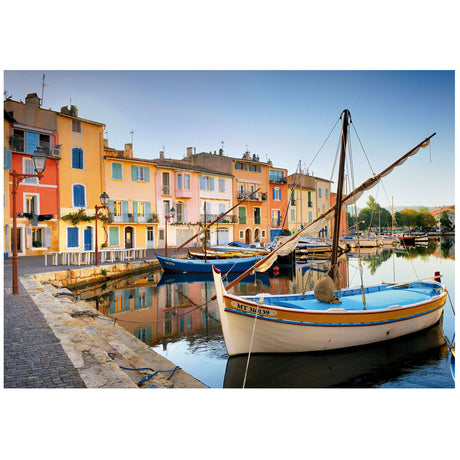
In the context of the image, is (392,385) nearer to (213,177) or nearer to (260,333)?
(260,333)

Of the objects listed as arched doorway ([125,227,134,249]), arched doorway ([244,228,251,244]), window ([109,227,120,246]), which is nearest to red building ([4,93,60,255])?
window ([109,227,120,246])

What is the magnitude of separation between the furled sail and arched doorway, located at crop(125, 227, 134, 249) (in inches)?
660

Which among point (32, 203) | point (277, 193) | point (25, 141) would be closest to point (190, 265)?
point (32, 203)

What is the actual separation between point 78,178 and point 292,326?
17.0 meters

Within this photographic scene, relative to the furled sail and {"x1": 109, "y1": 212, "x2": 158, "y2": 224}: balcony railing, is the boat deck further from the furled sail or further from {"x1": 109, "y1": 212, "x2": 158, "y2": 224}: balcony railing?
{"x1": 109, "y1": 212, "x2": 158, "y2": 224}: balcony railing

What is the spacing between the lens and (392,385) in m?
5.09

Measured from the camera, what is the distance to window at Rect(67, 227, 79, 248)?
18.5 meters

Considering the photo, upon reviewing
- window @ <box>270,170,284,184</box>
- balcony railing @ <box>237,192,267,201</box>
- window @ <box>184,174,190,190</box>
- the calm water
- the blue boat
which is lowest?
the calm water

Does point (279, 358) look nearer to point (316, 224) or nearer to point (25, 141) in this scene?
point (316, 224)

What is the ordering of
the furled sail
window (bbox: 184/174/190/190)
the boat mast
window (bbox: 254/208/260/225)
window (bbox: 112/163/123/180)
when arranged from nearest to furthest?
the furled sail < the boat mast < window (bbox: 112/163/123/180) < window (bbox: 184/174/190/190) < window (bbox: 254/208/260/225)

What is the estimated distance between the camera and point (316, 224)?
637 centimetres

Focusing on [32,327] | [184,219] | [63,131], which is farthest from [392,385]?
[184,219]

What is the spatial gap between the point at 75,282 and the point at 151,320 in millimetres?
5208

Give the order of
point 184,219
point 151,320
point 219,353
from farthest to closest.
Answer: point 184,219 < point 151,320 < point 219,353
